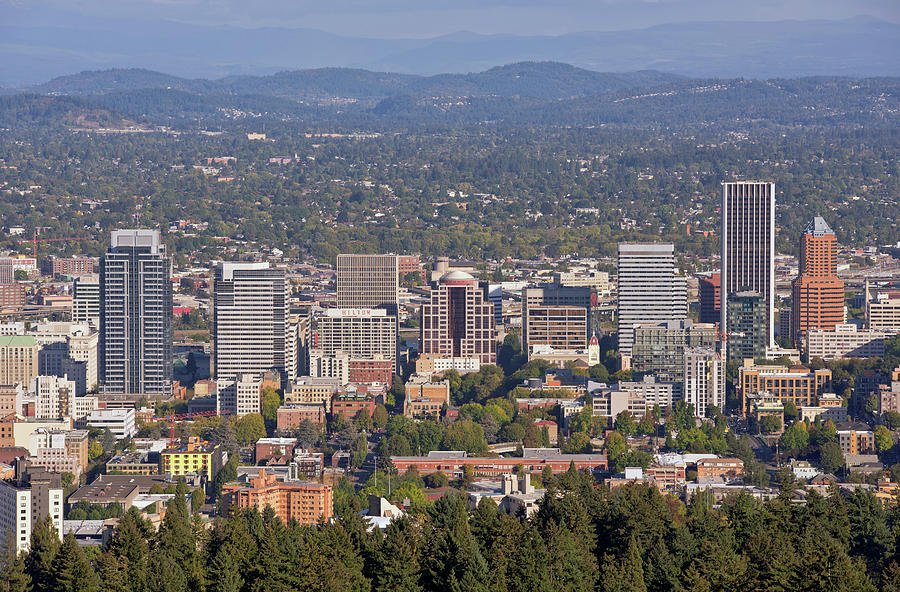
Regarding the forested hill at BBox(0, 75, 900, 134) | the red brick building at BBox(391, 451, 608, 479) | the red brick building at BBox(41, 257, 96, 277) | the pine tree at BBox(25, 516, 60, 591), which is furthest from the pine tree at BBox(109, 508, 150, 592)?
the forested hill at BBox(0, 75, 900, 134)

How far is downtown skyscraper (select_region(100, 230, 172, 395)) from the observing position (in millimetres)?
50812

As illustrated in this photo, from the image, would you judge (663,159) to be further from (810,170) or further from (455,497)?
(455,497)

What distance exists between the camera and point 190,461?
41094 millimetres

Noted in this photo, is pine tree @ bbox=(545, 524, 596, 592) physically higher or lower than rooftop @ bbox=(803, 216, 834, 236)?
lower

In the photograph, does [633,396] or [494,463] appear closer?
[494,463]

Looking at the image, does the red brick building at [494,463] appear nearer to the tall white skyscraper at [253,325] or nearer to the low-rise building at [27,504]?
the low-rise building at [27,504]

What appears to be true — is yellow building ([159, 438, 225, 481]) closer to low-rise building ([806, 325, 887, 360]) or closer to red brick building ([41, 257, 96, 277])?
low-rise building ([806, 325, 887, 360])

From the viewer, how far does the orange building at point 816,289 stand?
56.0 metres

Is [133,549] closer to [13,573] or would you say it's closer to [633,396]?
[13,573]

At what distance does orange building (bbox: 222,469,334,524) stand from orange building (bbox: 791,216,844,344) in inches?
842

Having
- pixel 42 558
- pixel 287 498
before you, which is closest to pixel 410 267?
pixel 287 498

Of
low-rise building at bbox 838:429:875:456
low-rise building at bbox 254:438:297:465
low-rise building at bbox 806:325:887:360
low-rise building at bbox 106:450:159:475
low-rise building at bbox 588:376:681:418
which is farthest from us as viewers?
low-rise building at bbox 806:325:887:360

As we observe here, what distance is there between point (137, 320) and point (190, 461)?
10.5 meters

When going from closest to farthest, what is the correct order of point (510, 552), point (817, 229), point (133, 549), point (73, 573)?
1. point (73, 573)
2. point (510, 552)
3. point (133, 549)
4. point (817, 229)
